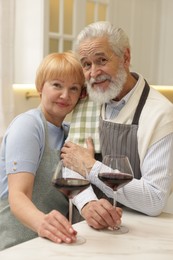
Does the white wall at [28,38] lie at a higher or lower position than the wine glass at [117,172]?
higher

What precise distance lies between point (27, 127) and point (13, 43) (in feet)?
3.85

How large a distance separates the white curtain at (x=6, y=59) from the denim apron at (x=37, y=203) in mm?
999

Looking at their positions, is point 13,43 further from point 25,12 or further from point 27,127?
point 27,127

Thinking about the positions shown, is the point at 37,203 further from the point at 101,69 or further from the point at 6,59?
the point at 6,59

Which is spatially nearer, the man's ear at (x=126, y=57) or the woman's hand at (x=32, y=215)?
the woman's hand at (x=32, y=215)

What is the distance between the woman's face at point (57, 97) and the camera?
1.56 metres

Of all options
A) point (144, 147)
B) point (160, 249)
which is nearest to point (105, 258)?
point (160, 249)

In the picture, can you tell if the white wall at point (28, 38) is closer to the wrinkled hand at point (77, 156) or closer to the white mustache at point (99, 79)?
the white mustache at point (99, 79)

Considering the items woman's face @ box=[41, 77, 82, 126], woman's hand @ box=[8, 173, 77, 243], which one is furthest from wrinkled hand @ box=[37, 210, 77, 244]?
woman's face @ box=[41, 77, 82, 126]

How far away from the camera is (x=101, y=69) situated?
5.18 feet

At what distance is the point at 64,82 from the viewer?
1558 millimetres

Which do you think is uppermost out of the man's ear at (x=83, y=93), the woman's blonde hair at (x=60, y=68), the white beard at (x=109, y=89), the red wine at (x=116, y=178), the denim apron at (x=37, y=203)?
the woman's blonde hair at (x=60, y=68)

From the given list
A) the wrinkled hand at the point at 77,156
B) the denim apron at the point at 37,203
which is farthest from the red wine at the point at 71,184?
the denim apron at the point at 37,203

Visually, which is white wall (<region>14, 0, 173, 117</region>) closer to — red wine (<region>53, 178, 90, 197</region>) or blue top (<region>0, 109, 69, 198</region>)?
blue top (<region>0, 109, 69, 198</region>)
